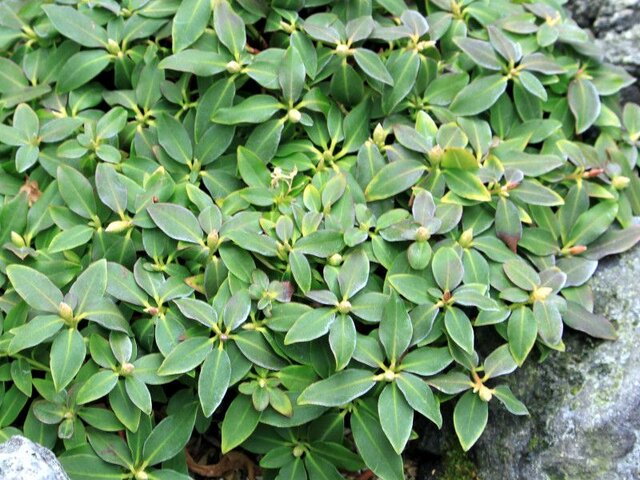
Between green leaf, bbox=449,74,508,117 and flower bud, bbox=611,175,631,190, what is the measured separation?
0.50 m

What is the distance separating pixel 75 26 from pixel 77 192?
0.66 m

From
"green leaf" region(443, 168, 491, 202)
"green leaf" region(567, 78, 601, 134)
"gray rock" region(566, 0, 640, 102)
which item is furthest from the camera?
"gray rock" region(566, 0, 640, 102)

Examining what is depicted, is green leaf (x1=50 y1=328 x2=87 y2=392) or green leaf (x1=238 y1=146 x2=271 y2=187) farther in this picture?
green leaf (x1=238 y1=146 x2=271 y2=187)

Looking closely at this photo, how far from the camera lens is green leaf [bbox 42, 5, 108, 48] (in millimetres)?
2711

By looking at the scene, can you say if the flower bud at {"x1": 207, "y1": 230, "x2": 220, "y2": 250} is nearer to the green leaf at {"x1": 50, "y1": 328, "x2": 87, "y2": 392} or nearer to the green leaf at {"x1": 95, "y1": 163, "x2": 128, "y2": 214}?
the green leaf at {"x1": 95, "y1": 163, "x2": 128, "y2": 214}

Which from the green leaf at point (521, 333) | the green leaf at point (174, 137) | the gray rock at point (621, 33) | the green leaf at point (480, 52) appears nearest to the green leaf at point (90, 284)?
the green leaf at point (174, 137)

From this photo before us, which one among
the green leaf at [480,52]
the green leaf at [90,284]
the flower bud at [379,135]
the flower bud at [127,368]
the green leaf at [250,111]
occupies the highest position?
the green leaf at [480,52]

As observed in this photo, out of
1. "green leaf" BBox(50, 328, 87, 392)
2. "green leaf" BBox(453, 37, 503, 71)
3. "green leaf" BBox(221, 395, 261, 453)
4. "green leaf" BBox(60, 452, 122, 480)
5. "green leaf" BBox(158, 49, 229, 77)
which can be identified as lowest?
"green leaf" BBox(60, 452, 122, 480)

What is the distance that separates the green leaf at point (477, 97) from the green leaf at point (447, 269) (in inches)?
24.2

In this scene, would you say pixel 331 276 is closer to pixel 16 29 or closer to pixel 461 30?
pixel 461 30

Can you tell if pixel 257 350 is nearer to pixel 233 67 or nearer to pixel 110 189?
pixel 110 189

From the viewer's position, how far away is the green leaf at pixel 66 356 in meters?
2.15

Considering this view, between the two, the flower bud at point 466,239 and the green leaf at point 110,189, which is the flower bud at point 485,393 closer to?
the flower bud at point 466,239

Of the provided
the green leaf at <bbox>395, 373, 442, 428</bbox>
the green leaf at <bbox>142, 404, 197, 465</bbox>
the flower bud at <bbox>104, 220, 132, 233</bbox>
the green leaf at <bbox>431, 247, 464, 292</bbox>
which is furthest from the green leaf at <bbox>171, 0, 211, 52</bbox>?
the green leaf at <bbox>395, 373, 442, 428</bbox>
